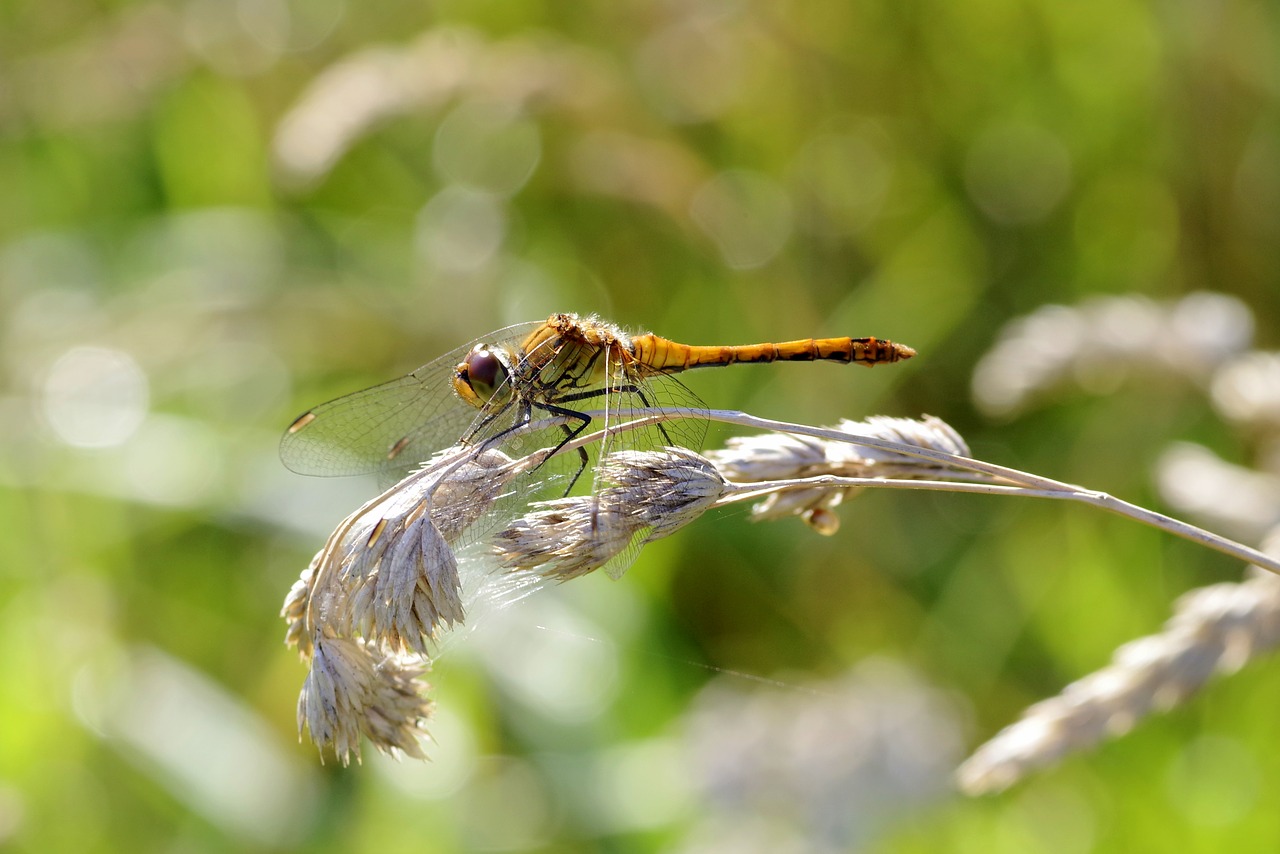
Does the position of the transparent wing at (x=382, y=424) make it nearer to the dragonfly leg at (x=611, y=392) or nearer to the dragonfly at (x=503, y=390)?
the dragonfly at (x=503, y=390)

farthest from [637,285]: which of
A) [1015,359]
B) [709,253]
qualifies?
[1015,359]

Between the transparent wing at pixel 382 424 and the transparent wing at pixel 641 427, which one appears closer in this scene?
the transparent wing at pixel 641 427

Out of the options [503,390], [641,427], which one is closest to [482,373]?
[503,390]

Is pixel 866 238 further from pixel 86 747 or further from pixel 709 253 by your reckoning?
pixel 86 747

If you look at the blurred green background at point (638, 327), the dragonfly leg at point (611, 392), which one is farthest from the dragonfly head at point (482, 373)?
the blurred green background at point (638, 327)

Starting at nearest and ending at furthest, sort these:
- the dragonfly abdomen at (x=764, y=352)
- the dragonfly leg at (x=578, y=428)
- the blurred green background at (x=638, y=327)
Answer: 1. the dragonfly leg at (x=578, y=428)
2. the dragonfly abdomen at (x=764, y=352)
3. the blurred green background at (x=638, y=327)

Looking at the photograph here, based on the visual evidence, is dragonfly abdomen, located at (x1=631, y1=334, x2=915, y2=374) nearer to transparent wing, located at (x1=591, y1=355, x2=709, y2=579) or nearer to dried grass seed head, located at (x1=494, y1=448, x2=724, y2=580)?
transparent wing, located at (x1=591, y1=355, x2=709, y2=579)

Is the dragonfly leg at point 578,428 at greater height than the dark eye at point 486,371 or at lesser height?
lesser
